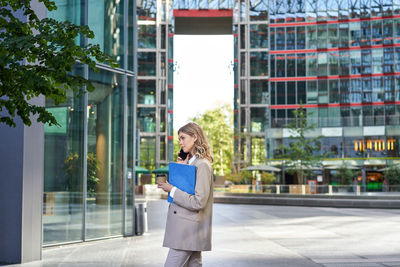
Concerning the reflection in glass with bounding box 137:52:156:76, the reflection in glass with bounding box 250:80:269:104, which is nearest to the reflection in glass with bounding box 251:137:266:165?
the reflection in glass with bounding box 250:80:269:104

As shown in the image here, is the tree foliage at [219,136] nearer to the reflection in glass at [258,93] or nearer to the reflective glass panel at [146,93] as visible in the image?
the reflection in glass at [258,93]

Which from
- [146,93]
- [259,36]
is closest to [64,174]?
[146,93]

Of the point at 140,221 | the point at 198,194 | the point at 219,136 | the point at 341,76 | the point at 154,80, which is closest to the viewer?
the point at 198,194

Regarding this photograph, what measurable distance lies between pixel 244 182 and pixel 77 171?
36922 mm

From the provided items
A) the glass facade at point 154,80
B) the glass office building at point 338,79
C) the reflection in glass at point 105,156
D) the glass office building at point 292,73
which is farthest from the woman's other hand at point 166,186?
the glass facade at point 154,80

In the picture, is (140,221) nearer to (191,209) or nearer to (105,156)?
(105,156)

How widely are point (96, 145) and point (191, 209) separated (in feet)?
32.1

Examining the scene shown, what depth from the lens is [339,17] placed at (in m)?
66.5

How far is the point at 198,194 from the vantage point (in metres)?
4.72

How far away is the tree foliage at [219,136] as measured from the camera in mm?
79562

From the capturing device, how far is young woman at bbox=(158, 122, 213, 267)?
4.74 m

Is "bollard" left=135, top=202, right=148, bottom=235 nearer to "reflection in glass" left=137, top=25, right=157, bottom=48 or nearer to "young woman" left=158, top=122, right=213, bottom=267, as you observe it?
"young woman" left=158, top=122, right=213, bottom=267

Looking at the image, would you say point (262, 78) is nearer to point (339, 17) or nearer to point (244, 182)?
point (339, 17)

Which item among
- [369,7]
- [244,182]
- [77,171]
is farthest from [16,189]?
[369,7]
